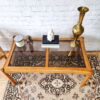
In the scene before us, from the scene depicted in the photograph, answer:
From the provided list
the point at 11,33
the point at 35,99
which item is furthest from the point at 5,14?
the point at 35,99

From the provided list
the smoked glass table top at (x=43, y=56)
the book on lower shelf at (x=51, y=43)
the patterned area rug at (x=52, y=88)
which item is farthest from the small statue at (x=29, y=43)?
the patterned area rug at (x=52, y=88)

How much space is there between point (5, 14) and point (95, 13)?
994mm

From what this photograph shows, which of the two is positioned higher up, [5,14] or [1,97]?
[5,14]

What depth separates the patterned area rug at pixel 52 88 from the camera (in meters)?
1.52

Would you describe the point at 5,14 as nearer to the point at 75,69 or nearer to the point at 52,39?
the point at 52,39

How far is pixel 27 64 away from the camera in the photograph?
1.37 m

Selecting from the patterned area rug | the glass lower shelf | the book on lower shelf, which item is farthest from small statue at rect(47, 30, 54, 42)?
the patterned area rug

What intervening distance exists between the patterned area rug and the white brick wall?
Result: 0.54 m

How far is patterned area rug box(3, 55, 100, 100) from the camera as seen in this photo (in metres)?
1.52

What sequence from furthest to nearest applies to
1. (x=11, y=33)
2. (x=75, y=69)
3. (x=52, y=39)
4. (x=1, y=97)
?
1. (x=11, y=33)
2. (x=1, y=97)
3. (x=52, y=39)
4. (x=75, y=69)

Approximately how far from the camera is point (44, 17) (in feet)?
4.86

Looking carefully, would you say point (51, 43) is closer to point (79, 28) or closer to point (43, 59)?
point (43, 59)

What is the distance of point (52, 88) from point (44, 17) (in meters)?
0.84

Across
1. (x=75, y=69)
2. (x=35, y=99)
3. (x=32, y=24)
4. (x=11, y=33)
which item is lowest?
(x=35, y=99)
